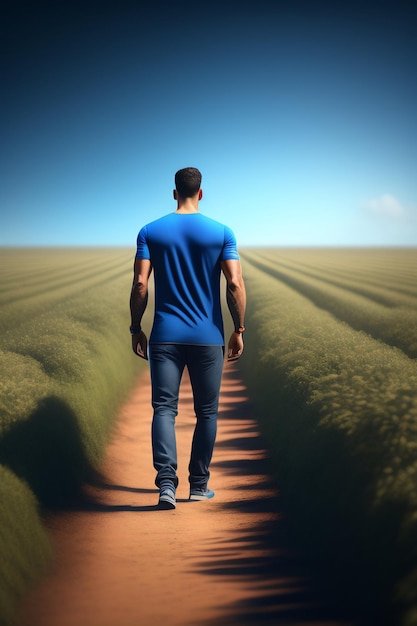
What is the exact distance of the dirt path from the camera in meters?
4.36

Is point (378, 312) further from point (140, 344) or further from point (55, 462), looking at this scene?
point (140, 344)

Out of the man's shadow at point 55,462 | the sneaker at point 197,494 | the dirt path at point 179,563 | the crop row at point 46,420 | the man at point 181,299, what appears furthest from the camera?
the man's shadow at point 55,462

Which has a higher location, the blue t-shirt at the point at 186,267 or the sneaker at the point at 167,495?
the blue t-shirt at the point at 186,267

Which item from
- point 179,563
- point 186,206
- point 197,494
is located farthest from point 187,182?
point 179,563

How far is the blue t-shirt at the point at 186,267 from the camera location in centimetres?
566

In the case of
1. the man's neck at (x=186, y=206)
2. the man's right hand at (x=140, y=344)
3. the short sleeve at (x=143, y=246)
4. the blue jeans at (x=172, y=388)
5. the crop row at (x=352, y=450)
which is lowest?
the crop row at (x=352, y=450)

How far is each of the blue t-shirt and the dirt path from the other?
60.4 inches

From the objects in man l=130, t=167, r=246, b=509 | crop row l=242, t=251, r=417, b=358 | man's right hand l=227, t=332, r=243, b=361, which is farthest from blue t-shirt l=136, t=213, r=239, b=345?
crop row l=242, t=251, r=417, b=358

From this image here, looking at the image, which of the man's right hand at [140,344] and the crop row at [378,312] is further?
the crop row at [378,312]

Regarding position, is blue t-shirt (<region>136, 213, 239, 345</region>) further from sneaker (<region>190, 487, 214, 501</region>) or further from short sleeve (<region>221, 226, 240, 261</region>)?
sneaker (<region>190, 487, 214, 501</region>)

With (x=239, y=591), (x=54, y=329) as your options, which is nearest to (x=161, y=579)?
(x=239, y=591)

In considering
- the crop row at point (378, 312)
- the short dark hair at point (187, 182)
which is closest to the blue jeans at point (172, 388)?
the short dark hair at point (187, 182)

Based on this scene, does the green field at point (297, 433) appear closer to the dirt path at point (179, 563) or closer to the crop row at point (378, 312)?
the crop row at point (378, 312)

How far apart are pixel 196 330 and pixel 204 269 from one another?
481mm
